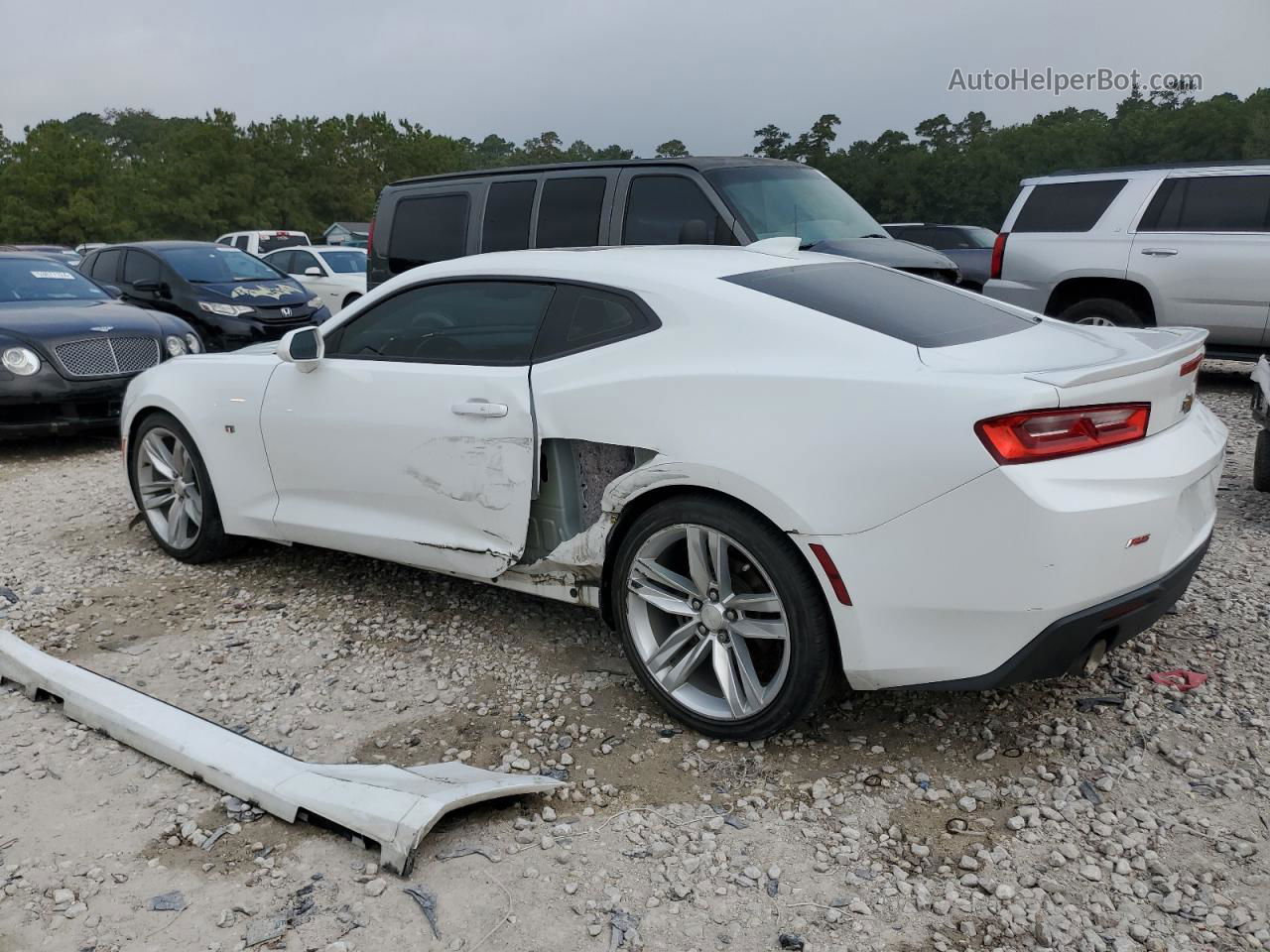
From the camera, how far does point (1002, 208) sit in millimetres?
39625

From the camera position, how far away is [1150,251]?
8.38m

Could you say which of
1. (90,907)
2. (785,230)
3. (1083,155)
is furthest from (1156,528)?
(1083,155)

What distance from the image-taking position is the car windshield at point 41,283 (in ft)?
28.5

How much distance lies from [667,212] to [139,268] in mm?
7037

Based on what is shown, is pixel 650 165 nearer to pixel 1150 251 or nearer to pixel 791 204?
pixel 791 204

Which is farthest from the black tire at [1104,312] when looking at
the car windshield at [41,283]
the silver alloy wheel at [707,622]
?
the car windshield at [41,283]

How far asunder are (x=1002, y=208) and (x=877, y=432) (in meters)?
40.6

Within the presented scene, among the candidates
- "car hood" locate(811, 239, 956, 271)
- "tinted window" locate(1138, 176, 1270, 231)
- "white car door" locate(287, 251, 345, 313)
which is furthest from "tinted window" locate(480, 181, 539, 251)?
"white car door" locate(287, 251, 345, 313)

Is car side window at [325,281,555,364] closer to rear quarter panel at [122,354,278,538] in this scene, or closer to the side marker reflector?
rear quarter panel at [122,354,278,538]

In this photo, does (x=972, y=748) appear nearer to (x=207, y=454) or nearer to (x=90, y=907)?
(x=90, y=907)

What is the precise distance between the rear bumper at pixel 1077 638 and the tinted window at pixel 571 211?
16.7 feet

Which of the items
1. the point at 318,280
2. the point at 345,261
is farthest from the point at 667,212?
the point at 345,261

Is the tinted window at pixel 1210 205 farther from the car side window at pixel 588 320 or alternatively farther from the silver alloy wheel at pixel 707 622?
the silver alloy wheel at pixel 707 622

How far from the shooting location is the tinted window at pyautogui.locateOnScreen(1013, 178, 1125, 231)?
8.70 metres
